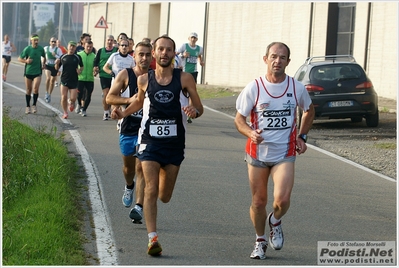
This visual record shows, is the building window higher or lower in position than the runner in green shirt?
higher

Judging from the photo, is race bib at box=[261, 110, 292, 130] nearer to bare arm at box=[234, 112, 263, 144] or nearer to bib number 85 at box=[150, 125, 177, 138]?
bare arm at box=[234, 112, 263, 144]

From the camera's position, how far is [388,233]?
28.7 ft

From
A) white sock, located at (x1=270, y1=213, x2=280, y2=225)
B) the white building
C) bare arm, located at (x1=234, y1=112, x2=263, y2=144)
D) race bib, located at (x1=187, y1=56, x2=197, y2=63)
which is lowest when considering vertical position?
white sock, located at (x1=270, y1=213, x2=280, y2=225)

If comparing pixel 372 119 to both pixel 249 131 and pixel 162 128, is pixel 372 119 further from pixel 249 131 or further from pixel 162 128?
pixel 249 131

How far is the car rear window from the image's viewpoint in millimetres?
19406

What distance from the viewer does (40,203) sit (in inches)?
368

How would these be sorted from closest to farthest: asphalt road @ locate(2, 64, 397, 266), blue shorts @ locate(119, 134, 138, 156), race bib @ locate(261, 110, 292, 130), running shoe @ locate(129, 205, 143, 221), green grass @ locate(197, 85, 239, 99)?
race bib @ locate(261, 110, 292, 130) → asphalt road @ locate(2, 64, 397, 266) → running shoe @ locate(129, 205, 143, 221) → blue shorts @ locate(119, 134, 138, 156) → green grass @ locate(197, 85, 239, 99)

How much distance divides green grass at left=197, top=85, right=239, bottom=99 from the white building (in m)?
1.95

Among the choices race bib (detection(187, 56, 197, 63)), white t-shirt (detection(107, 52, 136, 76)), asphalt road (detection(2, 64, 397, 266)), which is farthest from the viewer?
race bib (detection(187, 56, 197, 63))

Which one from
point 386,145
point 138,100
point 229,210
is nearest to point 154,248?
point 138,100

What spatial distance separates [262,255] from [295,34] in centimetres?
2466

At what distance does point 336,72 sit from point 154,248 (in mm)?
12735

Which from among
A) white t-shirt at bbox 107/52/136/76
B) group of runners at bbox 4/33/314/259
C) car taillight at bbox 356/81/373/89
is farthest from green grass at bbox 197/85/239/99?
group of runners at bbox 4/33/314/259

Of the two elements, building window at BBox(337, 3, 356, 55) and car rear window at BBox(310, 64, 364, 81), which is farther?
building window at BBox(337, 3, 356, 55)
